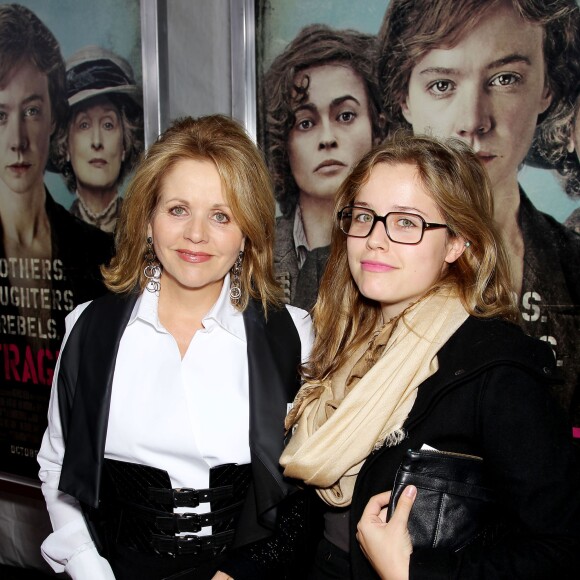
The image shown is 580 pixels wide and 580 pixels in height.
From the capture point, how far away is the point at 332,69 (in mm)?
2314

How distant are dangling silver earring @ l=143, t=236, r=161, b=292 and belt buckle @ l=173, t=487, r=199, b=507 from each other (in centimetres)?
54

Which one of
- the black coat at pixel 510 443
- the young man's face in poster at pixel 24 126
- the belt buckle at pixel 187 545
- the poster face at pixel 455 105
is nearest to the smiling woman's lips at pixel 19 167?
the young man's face in poster at pixel 24 126

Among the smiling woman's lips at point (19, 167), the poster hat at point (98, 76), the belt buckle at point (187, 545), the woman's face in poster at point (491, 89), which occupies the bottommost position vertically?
the belt buckle at point (187, 545)

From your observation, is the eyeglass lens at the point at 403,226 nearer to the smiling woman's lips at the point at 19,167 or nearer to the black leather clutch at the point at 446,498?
the black leather clutch at the point at 446,498

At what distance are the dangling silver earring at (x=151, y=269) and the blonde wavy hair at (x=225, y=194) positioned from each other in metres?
0.02

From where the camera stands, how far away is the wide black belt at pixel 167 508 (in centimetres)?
157

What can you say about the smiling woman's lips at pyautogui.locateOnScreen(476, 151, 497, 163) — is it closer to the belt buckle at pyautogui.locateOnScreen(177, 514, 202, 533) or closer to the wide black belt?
the wide black belt

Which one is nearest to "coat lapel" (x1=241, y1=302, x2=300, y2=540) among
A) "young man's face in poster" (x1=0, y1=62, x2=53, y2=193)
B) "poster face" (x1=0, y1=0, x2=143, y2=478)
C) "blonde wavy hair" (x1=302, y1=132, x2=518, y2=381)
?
"blonde wavy hair" (x1=302, y1=132, x2=518, y2=381)

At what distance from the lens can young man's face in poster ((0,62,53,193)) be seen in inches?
115

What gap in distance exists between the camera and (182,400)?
5.29ft

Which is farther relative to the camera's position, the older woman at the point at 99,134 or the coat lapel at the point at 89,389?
the older woman at the point at 99,134

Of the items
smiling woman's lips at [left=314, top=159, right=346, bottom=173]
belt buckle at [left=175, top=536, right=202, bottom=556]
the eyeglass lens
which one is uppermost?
smiling woman's lips at [left=314, top=159, right=346, bottom=173]

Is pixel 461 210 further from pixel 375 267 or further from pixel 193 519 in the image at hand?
pixel 193 519

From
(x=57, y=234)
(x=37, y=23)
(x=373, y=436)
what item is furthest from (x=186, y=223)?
(x=37, y=23)
